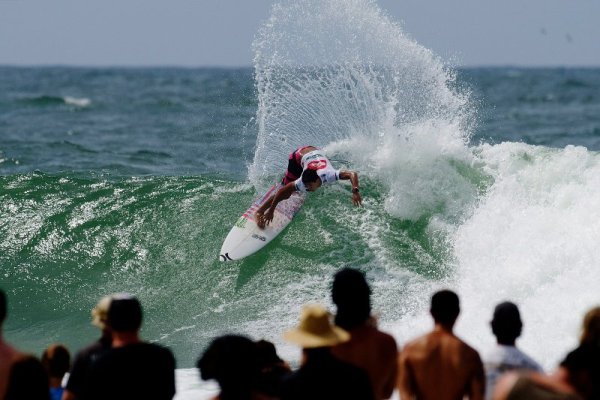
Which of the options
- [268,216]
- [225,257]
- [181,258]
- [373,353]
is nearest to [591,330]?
[373,353]

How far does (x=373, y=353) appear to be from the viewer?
4.68 metres

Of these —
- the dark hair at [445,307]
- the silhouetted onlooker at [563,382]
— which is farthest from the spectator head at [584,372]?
the dark hair at [445,307]

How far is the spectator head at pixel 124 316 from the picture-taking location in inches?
178

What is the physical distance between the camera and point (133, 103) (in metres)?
48.6

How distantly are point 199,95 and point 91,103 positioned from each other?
6.91 m

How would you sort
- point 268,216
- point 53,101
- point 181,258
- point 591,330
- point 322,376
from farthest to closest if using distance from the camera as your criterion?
1. point 53,101
2. point 181,258
3. point 268,216
4. point 591,330
5. point 322,376

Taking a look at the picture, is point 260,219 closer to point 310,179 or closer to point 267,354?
point 310,179

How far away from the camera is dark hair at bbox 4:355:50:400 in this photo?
423 centimetres

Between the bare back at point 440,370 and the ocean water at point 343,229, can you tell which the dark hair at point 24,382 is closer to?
the bare back at point 440,370

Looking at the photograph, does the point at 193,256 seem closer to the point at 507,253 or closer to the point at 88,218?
the point at 88,218

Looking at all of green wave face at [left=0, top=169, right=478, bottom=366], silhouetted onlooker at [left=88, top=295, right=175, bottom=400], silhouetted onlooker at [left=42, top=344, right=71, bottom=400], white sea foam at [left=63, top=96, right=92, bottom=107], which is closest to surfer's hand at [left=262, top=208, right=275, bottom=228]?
green wave face at [left=0, top=169, right=478, bottom=366]

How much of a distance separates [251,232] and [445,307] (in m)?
7.76

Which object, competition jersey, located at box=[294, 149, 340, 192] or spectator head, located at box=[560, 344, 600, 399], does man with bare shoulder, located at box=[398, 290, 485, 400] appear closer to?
spectator head, located at box=[560, 344, 600, 399]

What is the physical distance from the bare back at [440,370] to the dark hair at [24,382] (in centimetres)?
178
